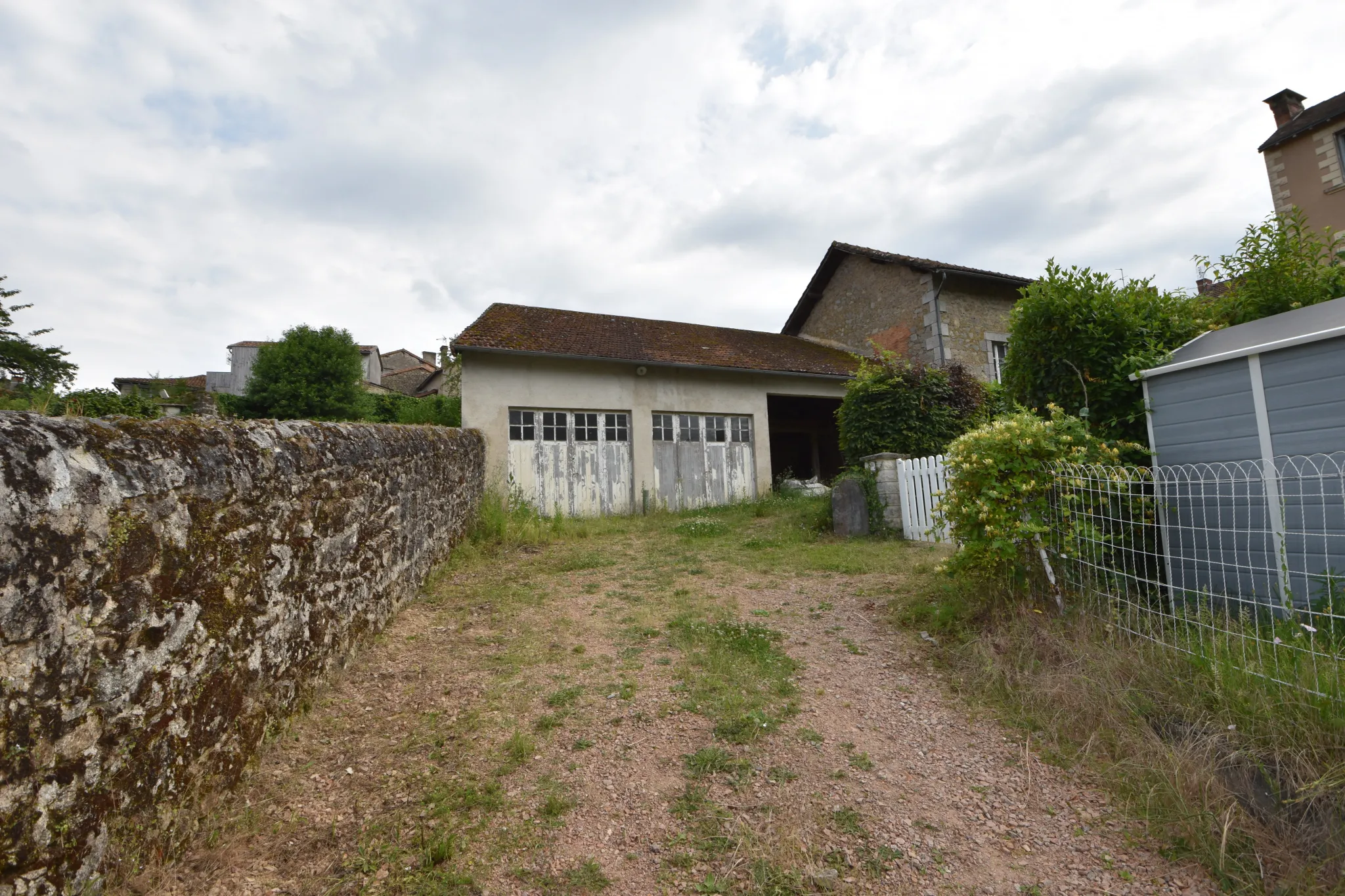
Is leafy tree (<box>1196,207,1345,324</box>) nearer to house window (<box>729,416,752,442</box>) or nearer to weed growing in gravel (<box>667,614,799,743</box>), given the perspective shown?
weed growing in gravel (<box>667,614,799,743</box>)

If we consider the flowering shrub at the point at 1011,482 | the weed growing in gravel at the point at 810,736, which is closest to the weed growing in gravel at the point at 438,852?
the weed growing in gravel at the point at 810,736

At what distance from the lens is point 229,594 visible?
2.47 meters

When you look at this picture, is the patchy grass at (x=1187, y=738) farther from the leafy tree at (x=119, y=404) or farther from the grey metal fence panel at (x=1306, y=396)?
the leafy tree at (x=119, y=404)

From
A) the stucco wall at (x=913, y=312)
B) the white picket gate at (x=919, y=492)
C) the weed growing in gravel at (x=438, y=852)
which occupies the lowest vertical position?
the weed growing in gravel at (x=438, y=852)

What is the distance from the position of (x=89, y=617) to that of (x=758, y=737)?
2.65 metres

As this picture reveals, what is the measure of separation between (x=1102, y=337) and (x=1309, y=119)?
15.2 metres

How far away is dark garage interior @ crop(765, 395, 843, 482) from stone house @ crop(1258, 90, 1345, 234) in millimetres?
10358

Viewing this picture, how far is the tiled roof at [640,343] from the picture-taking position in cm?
1084

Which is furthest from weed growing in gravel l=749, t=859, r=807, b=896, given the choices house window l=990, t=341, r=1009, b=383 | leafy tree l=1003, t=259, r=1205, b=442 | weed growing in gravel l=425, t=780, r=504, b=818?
house window l=990, t=341, r=1009, b=383

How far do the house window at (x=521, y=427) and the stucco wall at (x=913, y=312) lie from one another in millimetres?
6723

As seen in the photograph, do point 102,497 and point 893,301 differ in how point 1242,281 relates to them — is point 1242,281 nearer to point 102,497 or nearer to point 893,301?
point 102,497

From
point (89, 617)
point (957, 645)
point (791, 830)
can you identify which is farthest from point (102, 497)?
point (957, 645)

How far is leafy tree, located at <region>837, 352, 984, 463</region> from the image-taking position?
9672mm

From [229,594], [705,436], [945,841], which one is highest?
[705,436]
